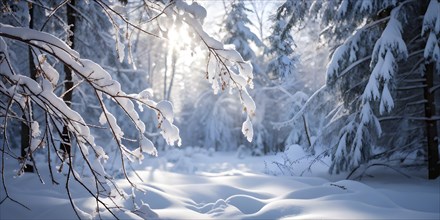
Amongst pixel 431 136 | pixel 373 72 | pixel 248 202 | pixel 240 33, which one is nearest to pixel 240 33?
pixel 240 33

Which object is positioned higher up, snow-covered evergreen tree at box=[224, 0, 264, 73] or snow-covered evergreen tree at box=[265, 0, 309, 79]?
snow-covered evergreen tree at box=[224, 0, 264, 73]

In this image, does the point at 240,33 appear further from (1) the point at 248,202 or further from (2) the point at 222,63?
(2) the point at 222,63

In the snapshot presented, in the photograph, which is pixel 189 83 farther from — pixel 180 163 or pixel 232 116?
pixel 180 163

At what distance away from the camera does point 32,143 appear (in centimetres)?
199

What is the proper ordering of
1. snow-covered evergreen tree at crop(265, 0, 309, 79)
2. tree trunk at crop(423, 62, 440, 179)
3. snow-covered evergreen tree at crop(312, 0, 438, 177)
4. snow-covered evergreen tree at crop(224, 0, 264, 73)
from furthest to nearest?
snow-covered evergreen tree at crop(224, 0, 264, 73), snow-covered evergreen tree at crop(265, 0, 309, 79), tree trunk at crop(423, 62, 440, 179), snow-covered evergreen tree at crop(312, 0, 438, 177)

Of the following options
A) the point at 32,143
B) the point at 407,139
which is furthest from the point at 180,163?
the point at 32,143

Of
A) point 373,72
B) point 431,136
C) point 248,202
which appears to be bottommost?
point 248,202

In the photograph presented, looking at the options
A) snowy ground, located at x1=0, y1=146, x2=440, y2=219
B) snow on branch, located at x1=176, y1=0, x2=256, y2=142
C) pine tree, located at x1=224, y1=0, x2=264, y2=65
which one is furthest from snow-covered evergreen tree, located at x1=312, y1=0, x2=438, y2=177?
pine tree, located at x1=224, y1=0, x2=264, y2=65

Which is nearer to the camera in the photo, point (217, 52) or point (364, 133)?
point (217, 52)

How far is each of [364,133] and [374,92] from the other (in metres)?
1.04

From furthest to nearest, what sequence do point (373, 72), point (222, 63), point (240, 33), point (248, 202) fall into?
point (240, 33)
point (373, 72)
point (248, 202)
point (222, 63)

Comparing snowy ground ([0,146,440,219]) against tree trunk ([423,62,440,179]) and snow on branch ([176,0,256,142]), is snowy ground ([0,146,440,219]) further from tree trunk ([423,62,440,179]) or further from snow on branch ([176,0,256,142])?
snow on branch ([176,0,256,142])

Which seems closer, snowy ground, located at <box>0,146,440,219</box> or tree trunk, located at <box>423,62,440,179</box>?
snowy ground, located at <box>0,146,440,219</box>

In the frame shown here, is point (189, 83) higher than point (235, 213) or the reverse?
higher
